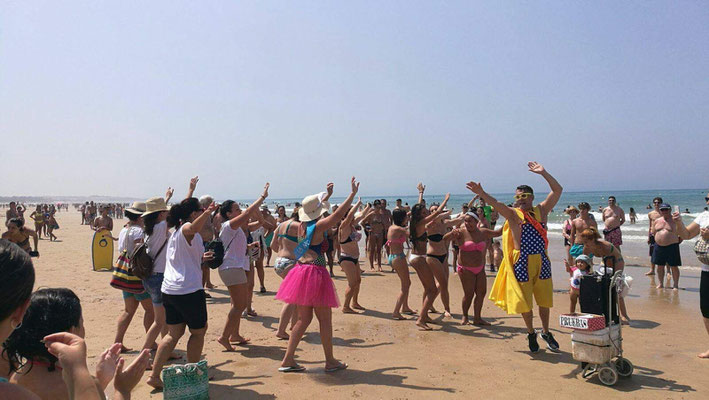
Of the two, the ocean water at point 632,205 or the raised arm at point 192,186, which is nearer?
the raised arm at point 192,186

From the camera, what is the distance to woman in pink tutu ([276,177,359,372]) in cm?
529

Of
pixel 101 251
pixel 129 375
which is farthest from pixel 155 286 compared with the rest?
pixel 101 251

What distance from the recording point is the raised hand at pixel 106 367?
7.09 ft

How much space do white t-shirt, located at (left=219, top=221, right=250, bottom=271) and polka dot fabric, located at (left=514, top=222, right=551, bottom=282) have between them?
3.74m

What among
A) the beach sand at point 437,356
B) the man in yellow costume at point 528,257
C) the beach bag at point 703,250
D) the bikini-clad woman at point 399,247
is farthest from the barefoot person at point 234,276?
the beach bag at point 703,250

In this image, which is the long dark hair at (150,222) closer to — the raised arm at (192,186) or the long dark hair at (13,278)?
the raised arm at (192,186)

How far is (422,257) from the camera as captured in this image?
7.74m

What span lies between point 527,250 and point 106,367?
16.8 ft

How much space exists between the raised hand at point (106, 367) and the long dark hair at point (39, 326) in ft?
0.75

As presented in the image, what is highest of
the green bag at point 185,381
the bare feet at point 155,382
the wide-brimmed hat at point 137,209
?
the wide-brimmed hat at point 137,209

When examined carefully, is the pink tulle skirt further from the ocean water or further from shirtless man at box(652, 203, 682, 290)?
shirtless man at box(652, 203, 682, 290)

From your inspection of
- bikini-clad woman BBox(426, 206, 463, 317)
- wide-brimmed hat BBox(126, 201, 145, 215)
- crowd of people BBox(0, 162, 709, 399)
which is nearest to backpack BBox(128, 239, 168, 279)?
crowd of people BBox(0, 162, 709, 399)

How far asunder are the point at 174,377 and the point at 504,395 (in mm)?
3310

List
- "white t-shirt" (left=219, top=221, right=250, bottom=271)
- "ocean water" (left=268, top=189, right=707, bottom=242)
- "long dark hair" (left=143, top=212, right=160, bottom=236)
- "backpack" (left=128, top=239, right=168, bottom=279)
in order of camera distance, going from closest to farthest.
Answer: "backpack" (left=128, top=239, right=168, bottom=279) < "long dark hair" (left=143, top=212, right=160, bottom=236) < "white t-shirt" (left=219, top=221, right=250, bottom=271) < "ocean water" (left=268, top=189, right=707, bottom=242)
